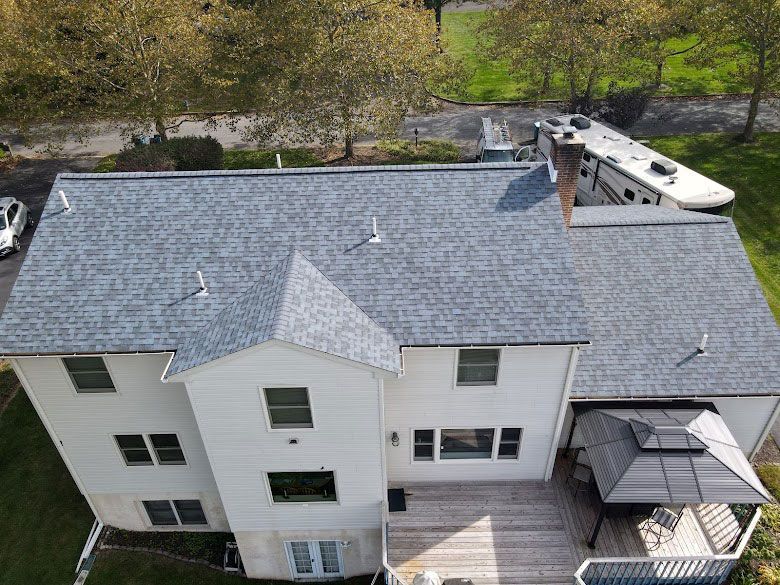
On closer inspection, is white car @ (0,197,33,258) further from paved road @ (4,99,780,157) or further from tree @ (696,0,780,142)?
tree @ (696,0,780,142)

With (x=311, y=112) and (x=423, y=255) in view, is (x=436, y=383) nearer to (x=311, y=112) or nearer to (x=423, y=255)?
(x=423, y=255)

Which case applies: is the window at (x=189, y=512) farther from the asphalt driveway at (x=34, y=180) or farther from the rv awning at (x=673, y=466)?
the asphalt driveway at (x=34, y=180)

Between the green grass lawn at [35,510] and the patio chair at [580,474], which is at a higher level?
the patio chair at [580,474]

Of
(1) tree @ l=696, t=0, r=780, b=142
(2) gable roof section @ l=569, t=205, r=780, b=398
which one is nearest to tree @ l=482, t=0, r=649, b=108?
(1) tree @ l=696, t=0, r=780, b=142

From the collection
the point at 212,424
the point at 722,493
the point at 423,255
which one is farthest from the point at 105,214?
the point at 722,493

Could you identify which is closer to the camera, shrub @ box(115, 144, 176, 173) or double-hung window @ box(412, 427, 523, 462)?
double-hung window @ box(412, 427, 523, 462)

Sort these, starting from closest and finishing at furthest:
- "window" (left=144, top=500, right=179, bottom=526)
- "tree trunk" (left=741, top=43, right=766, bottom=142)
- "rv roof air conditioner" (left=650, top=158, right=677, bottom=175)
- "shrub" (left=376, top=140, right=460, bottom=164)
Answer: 1. "window" (left=144, top=500, right=179, bottom=526)
2. "rv roof air conditioner" (left=650, top=158, right=677, bottom=175)
3. "tree trunk" (left=741, top=43, right=766, bottom=142)
4. "shrub" (left=376, top=140, right=460, bottom=164)

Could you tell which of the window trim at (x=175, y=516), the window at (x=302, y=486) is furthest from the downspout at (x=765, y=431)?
the window trim at (x=175, y=516)
